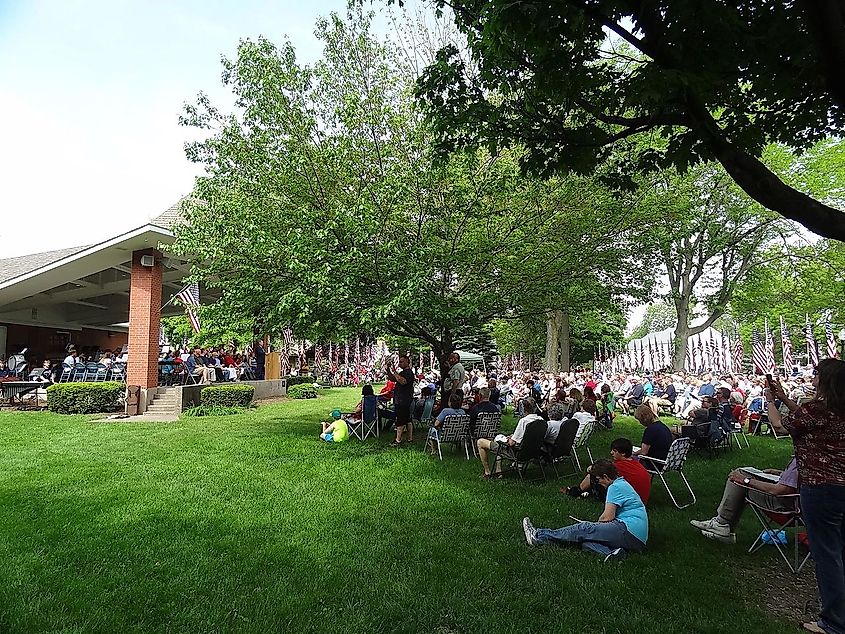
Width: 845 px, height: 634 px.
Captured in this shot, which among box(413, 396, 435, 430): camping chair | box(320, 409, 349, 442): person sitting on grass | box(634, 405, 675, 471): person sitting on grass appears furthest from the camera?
box(413, 396, 435, 430): camping chair

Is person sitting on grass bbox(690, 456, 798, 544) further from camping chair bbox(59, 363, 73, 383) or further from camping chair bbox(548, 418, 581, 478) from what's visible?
camping chair bbox(59, 363, 73, 383)

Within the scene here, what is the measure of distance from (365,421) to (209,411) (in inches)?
271

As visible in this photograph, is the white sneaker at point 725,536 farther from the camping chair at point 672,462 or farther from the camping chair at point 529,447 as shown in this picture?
the camping chair at point 529,447

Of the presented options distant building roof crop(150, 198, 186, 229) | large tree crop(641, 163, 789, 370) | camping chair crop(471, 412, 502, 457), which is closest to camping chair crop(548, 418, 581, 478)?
camping chair crop(471, 412, 502, 457)

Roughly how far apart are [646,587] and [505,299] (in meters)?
7.86

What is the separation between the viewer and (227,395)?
17.7 meters

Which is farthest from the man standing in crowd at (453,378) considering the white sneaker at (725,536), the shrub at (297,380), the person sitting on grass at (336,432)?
the shrub at (297,380)

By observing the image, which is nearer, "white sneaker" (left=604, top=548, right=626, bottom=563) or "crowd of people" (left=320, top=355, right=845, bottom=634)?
"crowd of people" (left=320, top=355, right=845, bottom=634)

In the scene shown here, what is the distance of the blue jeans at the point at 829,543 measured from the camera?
3.41 m

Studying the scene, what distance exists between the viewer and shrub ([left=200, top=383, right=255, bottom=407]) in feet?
57.0

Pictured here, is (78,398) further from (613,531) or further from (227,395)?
(613,531)

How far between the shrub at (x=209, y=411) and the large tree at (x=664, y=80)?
41.6ft

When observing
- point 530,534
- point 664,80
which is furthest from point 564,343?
point 664,80

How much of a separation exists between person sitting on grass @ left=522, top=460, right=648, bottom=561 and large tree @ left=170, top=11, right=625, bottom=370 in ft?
16.3
